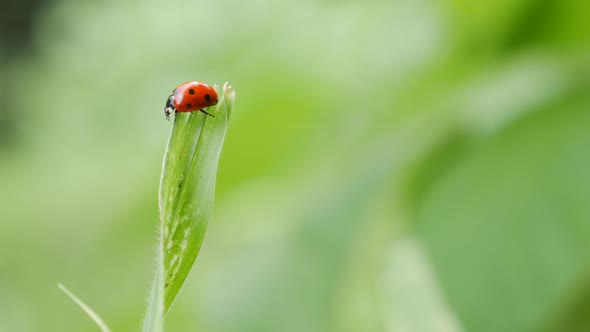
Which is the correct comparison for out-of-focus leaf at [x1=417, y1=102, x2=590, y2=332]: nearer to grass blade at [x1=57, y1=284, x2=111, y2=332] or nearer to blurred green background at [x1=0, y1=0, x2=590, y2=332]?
blurred green background at [x1=0, y1=0, x2=590, y2=332]

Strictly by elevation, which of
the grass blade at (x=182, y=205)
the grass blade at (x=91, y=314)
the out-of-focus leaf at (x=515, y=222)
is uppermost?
the out-of-focus leaf at (x=515, y=222)

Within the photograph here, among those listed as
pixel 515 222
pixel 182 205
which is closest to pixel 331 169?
pixel 515 222

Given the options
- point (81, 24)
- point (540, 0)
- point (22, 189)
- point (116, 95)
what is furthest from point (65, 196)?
point (540, 0)

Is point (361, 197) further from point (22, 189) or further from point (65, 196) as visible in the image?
point (22, 189)

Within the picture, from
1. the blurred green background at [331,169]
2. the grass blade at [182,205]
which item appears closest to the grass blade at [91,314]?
the grass blade at [182,205]

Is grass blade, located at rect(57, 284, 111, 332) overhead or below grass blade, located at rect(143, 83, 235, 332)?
below

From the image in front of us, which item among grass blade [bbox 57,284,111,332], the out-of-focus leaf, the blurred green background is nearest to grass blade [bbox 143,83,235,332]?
grass blade [bbox 57,284,111,332]

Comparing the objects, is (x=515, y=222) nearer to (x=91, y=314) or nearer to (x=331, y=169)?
(x=331, y=169)

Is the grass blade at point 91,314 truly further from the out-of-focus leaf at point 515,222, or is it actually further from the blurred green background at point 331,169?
the out-of-focus leaf at point 515,222
